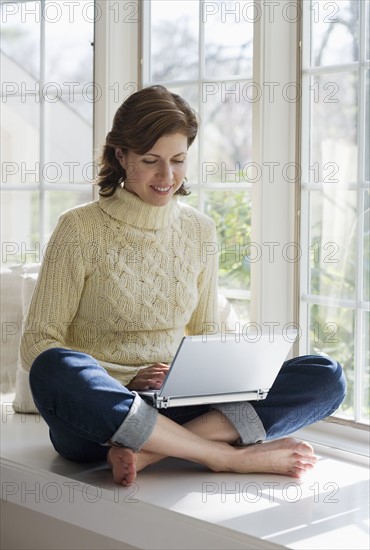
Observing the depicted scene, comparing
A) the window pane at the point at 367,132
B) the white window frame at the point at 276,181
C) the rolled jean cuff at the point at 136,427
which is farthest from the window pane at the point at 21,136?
the rolled jean cuff at the point at 136,427

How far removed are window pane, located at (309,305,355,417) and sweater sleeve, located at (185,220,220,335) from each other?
12.0 inches

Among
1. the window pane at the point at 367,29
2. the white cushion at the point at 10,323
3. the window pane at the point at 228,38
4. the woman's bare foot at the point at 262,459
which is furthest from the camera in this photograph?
the white cushion at the point at 10,323

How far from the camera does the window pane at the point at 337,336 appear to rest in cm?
271

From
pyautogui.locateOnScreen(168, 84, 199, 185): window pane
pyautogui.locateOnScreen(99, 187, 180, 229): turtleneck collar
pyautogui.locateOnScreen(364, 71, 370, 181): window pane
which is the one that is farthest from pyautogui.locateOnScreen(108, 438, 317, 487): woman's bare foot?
pyautogui.locateOnScreen(168, 84, 199, 185): window pane

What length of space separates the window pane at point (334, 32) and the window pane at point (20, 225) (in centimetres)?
126

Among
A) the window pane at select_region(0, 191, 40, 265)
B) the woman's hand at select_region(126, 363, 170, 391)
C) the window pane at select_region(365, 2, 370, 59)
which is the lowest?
the woman's hand at select_region(126, 363, 170, 391)

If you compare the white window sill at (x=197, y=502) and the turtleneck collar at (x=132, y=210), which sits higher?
the turtleneck collar at (x=132, y=210)

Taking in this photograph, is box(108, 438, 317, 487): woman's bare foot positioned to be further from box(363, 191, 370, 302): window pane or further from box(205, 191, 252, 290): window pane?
box(205, 191, 252, 290): window pane

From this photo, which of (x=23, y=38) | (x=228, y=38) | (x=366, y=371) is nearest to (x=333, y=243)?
(x=366, y=371)

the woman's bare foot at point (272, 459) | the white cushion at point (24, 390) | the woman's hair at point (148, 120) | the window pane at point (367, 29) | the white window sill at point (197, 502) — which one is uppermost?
the window pane at point (367, 29)

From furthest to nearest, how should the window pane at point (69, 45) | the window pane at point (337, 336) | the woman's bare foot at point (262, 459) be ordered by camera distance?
1. the window pane at point (69, 45)
2. the window pane at point (337, 336)
3. the woman's bare foot at point (262, 459)

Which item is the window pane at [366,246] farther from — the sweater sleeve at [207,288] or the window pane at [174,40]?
the window pane at [174,40]

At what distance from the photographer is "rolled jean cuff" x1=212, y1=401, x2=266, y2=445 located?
242cm

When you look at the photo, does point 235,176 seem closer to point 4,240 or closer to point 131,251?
point 131,251
